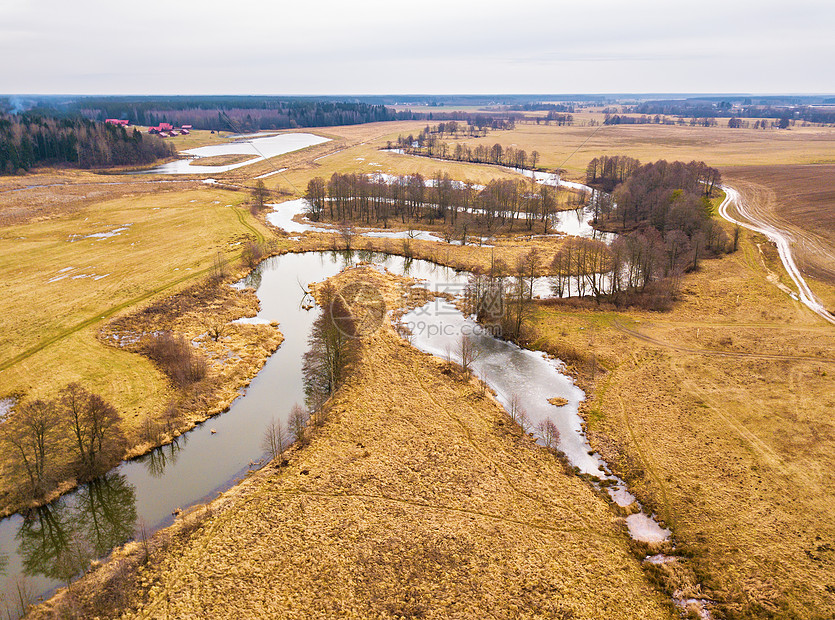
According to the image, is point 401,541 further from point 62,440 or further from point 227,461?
point 62,440

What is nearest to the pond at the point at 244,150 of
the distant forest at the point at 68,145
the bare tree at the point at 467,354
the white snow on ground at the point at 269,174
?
the distant forest at the point at 68,145

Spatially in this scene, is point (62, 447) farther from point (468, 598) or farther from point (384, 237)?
point (384, 237)

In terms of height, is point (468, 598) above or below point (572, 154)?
below

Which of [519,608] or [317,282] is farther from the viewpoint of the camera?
[317,282]

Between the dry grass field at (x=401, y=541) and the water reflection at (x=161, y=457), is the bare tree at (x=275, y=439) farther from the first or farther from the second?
the water reflection at (x=161, y=457)

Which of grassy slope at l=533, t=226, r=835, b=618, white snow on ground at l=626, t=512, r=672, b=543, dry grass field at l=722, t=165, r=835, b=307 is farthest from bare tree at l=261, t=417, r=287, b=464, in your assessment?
dry grass field at l=722, t=165, r=835, b=307

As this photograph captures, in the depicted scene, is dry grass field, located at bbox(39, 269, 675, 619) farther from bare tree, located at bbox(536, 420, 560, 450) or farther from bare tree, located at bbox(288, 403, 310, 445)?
bare tree, located at bbox(536, 420, 560, 450)

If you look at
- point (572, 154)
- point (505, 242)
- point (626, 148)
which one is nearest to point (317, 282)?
point (505, 242)
